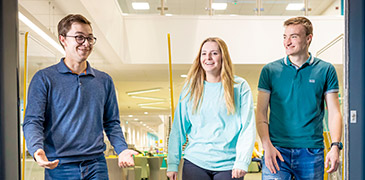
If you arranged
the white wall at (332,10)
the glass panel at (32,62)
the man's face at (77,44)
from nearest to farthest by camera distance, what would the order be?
1. the man's face at (77,44)
2. the glass panel at (32,62)
3. the white wall at (332,10)

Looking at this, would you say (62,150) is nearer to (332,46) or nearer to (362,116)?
(362,116)

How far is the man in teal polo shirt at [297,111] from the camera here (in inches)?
84.3

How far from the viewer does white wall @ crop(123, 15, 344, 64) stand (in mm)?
7293

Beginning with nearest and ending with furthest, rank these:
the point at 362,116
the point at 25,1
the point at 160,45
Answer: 1. the point at 362,116
2. the point at 25,1
3. the point at 160,45

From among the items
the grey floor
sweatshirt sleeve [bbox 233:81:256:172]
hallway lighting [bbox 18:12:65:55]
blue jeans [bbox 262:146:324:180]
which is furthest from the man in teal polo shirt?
hallway lighting [bbox 18:12:65:55]

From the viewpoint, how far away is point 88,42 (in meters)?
1.94

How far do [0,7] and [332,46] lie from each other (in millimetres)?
4380

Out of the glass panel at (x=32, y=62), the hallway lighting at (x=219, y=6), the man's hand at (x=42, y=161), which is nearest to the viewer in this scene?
the man's hand at (x=42, y=161)

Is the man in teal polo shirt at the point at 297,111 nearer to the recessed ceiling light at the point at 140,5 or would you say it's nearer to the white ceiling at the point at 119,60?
the white ceiling at the point at 119,60

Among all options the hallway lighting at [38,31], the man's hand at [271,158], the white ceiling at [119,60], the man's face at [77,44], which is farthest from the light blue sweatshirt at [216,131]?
the hallway lighting at [38,31]

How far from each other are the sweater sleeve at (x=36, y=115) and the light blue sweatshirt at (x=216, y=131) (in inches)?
27.9

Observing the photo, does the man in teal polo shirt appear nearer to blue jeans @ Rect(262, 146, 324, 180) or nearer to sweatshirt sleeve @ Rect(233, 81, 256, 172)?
blue jeans @ Rect(262, 146, 324, 180)

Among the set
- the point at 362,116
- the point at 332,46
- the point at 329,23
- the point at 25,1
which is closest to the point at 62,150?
the point at 362,116

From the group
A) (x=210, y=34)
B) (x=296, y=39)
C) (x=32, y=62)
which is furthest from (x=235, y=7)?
(x=296, y=39)
